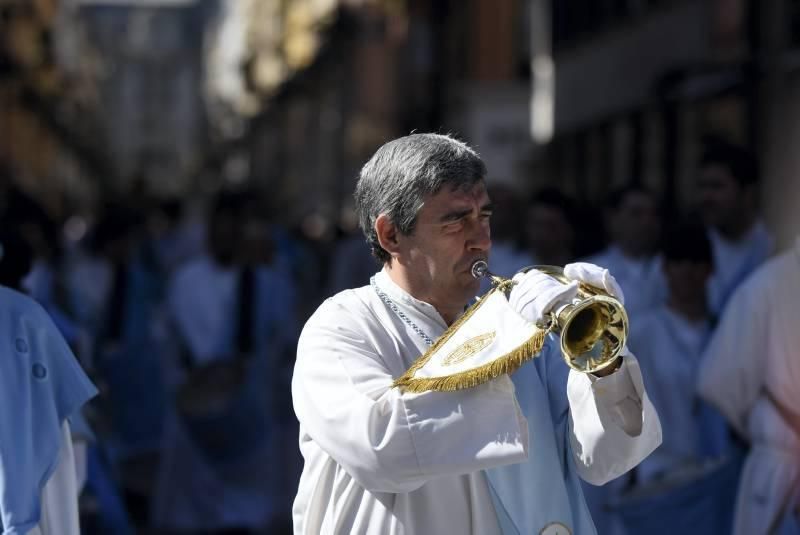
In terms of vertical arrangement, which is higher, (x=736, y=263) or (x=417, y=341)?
(x=417, y=341)

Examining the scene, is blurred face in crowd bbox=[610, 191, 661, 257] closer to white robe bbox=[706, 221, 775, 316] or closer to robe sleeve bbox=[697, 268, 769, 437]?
white robe bbox=[706, 221, 775, 316]

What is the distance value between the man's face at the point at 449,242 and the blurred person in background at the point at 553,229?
413 centimetres

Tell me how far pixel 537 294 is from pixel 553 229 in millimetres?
4589

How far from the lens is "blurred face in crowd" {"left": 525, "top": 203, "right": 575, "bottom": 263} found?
764cm

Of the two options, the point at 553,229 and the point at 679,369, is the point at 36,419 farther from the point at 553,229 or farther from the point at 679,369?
the point at 553,229

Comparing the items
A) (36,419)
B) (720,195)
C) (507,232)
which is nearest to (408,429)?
(36,419)

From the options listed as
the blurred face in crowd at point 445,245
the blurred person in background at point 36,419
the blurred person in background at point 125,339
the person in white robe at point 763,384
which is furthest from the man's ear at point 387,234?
the blurred person in background at point 125,339

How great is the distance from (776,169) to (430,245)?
25.8 feet

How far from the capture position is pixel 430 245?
3.45m

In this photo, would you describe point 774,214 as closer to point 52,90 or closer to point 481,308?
point 481,308

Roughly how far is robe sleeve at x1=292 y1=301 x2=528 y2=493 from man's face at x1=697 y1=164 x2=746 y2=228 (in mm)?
3808

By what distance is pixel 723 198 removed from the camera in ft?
22.8

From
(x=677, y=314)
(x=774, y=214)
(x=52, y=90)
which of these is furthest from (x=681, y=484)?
(x=52, y=90)

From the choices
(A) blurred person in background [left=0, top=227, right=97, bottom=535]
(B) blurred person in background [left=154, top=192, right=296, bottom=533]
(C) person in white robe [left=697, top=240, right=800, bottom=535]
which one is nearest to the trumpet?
(A) blurred person in background [left=0, top=227, right=97, bottom=535]
